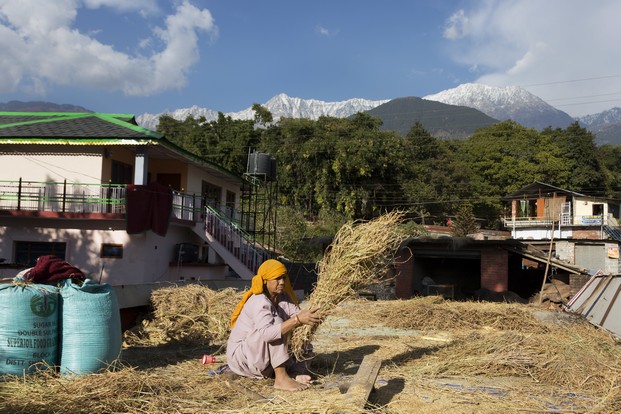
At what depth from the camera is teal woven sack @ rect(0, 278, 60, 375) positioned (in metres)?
4.73

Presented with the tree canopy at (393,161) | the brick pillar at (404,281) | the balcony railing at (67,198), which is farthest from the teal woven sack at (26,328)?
the tree canopy at (393,161)

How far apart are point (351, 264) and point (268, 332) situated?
1.08 metres

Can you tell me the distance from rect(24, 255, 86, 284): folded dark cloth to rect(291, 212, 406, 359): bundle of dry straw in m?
2.26

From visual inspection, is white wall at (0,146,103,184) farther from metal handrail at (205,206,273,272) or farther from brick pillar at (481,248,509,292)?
brick pillar at (481,248,509,292)

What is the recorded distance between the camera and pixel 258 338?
5055 millimetres

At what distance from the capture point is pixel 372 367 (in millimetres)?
4871

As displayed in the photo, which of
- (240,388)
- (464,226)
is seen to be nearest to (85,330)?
(240,388)

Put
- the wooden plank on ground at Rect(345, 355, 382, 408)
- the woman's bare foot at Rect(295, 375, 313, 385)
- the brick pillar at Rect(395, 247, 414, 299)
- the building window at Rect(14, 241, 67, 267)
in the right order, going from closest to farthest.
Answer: the wooden plank on ground at Rect(345, 355, 382, 408) → the woman's bare foot at Rect(295, 375, 313, 385) → the building window at Rect(14, 241, 67, 267) → the brick pillar at Rect(395, 247, 414, 299)

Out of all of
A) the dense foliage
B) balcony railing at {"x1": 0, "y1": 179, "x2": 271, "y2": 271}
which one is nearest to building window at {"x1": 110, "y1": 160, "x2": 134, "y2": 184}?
balcony railing at {"x1": 0, "y1": 179, "x2": 271, "y2": 271}

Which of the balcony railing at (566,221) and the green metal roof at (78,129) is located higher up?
the green metal roof at (78,129)

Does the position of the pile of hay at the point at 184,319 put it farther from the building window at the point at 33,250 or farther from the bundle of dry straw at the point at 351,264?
the building window at the point at 33,250

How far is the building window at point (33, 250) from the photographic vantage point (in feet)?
53.7

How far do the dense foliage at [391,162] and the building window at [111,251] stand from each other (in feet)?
45.9

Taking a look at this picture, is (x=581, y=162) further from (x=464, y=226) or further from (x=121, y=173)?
(x=121, y=173)
